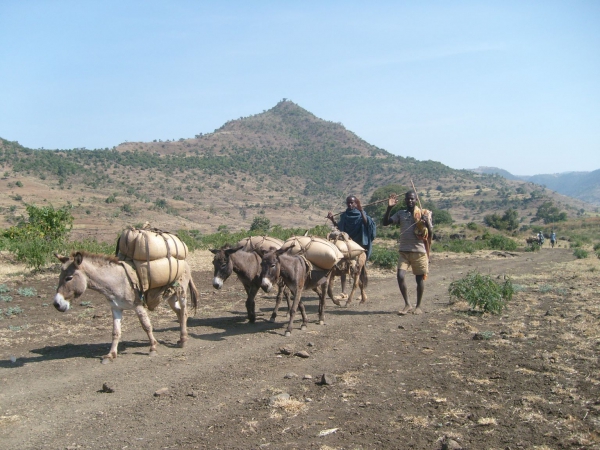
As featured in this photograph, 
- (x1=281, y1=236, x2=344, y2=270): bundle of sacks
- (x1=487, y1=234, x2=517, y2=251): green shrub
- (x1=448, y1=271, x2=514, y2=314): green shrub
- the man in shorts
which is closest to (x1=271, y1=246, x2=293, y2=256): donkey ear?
(x1=281, y1=236, x2=344, y2=270): bundle of sacks

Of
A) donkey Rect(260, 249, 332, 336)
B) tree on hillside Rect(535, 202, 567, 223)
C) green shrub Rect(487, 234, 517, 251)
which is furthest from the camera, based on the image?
tree on hillside Rect(535, 202, 567, 223)

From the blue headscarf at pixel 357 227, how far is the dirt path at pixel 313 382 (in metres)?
2.04

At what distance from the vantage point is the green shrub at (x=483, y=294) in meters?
10.6

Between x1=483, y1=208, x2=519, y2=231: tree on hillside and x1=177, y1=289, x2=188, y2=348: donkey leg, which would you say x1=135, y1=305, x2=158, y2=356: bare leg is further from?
x1=483, y1=208, x2=519, y2=231: tree on hillside

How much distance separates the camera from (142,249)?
796 centimetres

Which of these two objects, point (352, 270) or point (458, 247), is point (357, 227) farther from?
point (458, 247)

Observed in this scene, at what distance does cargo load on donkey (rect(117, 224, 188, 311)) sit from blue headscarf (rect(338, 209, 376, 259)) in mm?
5210

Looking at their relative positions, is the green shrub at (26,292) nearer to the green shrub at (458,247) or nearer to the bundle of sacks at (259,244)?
the bundle of sacks at (259,244)

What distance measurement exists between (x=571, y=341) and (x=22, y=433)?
25.2 feet

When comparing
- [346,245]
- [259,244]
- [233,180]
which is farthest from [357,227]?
[233,180]

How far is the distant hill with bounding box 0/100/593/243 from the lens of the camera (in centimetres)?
6022

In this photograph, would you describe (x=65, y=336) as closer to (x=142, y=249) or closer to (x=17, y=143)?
(x=142, y=249)

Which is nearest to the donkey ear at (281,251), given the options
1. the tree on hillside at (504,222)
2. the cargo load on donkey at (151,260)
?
the cargo load on donkey at (151,260)

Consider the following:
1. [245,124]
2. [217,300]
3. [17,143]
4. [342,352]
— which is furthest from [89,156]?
[342,352]
